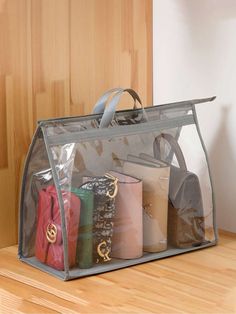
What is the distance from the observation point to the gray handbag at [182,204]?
4.45 ft

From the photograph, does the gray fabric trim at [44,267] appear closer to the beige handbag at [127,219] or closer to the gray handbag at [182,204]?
the beige handbag at [127,219]

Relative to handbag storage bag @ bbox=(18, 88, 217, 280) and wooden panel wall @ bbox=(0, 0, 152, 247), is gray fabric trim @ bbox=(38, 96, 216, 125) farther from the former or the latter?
wooden panel wall @ bbox=(0, 0, 152, 247)

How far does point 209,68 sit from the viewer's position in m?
1.51

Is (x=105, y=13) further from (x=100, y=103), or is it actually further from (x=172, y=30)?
(x=100, y=103)

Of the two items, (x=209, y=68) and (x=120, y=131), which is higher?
(x=209, y=68)

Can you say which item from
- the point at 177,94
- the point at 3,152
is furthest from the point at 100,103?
the point at 177,94

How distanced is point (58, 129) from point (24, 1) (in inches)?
11.1

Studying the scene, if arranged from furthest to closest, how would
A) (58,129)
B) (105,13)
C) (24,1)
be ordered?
(105,13), (24,1), (58,129)

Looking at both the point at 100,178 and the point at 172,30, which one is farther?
the point at 172,30

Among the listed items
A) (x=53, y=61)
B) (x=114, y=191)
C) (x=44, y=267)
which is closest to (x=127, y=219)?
(x=114, y=191)

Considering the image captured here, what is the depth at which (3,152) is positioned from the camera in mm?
1369

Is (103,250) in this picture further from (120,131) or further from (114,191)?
(120,131)

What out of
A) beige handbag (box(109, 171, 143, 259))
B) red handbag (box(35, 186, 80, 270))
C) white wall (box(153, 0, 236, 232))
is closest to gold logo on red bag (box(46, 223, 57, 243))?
red handbag (box(35, 186, 80, 270))

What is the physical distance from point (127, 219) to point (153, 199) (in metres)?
0.07
